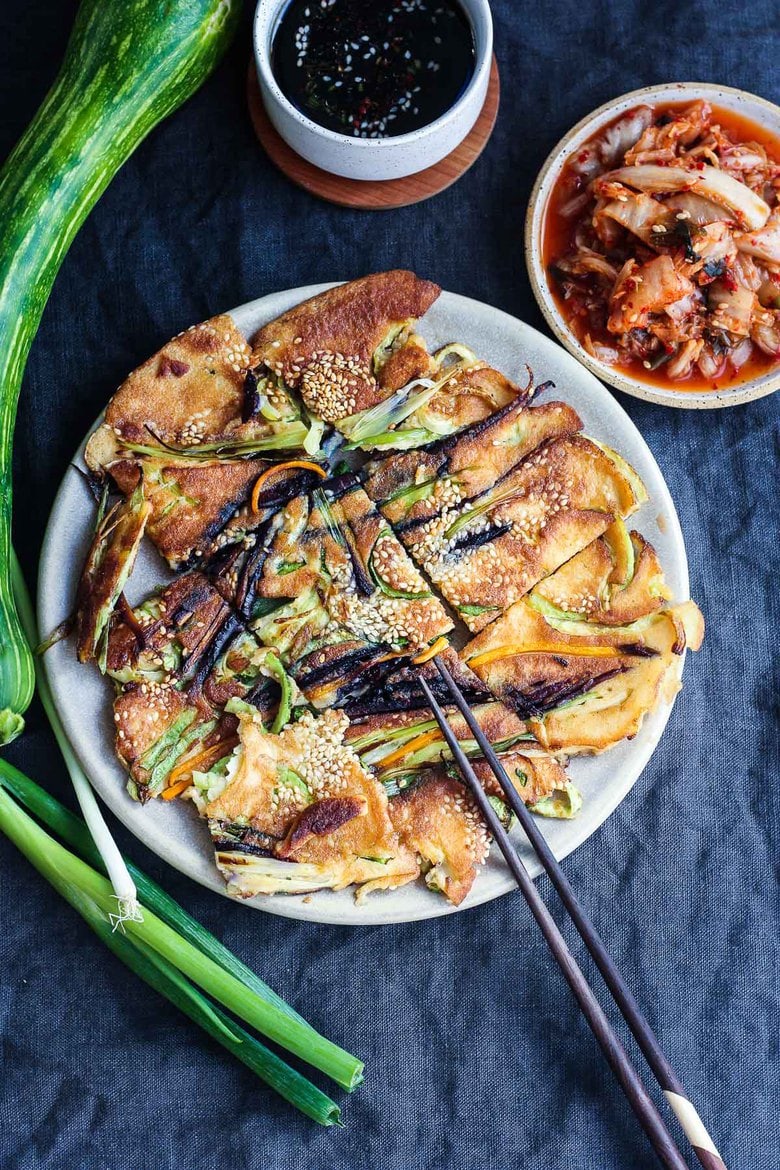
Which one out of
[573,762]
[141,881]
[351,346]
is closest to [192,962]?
[141,881]

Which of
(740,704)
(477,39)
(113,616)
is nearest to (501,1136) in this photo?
(740,704)

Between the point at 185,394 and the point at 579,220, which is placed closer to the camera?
the point at 185,394

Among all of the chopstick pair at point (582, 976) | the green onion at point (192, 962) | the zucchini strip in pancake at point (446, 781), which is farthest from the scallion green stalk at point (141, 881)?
the chopstick pair at point (582, 976)

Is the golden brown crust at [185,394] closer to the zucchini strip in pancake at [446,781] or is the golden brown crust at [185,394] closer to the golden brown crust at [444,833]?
the zucchini strip in pancake at [446,781]

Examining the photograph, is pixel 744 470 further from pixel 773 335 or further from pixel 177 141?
pixel 177 141

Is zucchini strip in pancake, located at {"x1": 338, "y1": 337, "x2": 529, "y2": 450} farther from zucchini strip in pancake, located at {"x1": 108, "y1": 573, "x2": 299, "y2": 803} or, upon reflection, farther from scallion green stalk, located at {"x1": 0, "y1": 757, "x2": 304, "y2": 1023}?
scallion green stalk, located at {"x1": 0, "y1": 757, "x2": 304, "y2": 1023}

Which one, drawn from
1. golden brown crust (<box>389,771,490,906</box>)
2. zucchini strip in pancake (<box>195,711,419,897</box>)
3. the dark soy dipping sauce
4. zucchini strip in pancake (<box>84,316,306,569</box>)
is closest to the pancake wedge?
zucchini strip in pancake (<box>84,316,306,569</box>)

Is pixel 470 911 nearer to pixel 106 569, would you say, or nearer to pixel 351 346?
pixel 106 569
